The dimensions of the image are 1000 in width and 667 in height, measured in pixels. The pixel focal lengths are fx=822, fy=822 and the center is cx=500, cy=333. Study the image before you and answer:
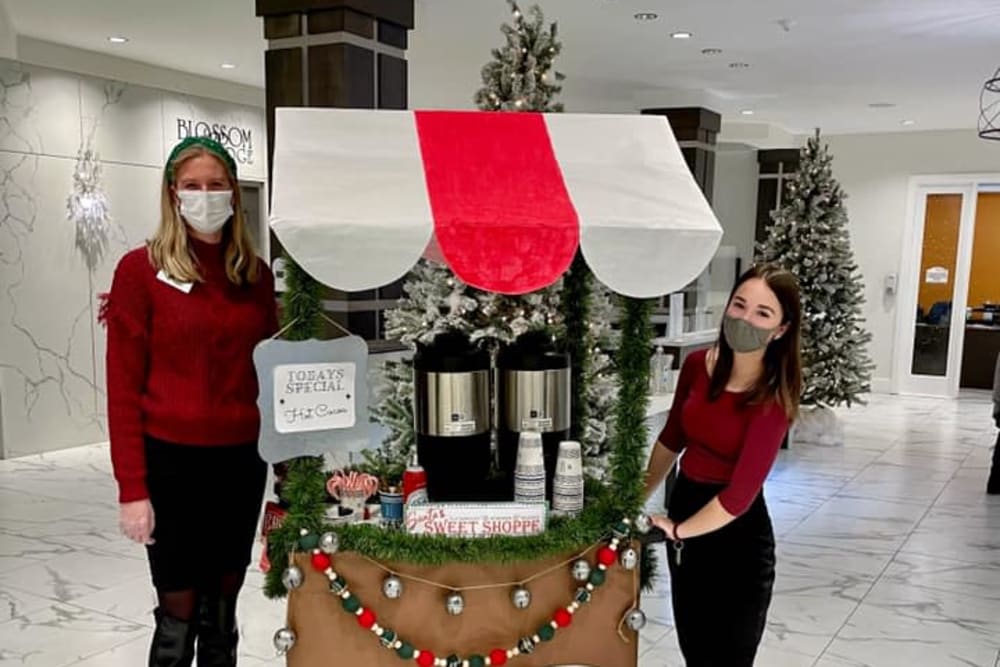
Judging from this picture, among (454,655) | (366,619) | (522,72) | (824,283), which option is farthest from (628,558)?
(824,283)

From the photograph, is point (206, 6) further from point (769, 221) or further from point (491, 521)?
point (769, 221)

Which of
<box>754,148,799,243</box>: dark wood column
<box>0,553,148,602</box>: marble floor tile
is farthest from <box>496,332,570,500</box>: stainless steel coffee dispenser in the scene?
<box>754,148,799,243</box>: dark wood column

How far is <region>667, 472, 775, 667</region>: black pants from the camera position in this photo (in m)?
2.02

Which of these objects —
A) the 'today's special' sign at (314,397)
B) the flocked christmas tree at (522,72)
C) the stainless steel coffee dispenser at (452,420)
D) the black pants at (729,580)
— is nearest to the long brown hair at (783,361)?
the black pants at (729,580)

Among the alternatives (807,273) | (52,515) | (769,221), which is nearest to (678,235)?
(52,515)

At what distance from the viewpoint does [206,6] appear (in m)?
4.59

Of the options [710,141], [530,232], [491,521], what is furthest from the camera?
[710,141]

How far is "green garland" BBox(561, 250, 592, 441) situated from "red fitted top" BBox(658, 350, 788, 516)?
0.26 m

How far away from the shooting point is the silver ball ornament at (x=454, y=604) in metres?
1.67

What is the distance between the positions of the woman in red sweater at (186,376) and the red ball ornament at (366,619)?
0.56 meters

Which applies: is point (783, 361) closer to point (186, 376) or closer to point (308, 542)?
point (308, 542)

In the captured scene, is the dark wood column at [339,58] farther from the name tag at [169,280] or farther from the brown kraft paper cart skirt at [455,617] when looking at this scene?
the brown kraft paper cart skirt at [455,617]

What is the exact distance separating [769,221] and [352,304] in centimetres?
686

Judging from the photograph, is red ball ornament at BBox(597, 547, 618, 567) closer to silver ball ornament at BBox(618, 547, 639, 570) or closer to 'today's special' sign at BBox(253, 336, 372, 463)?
silver ball ornament at BBox(618, 547, 639, 570)
